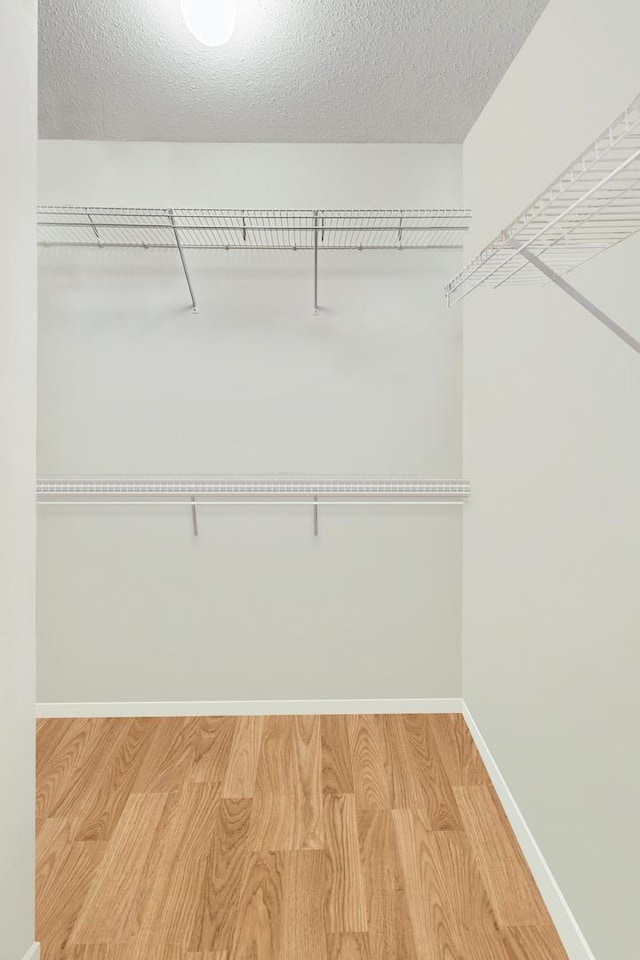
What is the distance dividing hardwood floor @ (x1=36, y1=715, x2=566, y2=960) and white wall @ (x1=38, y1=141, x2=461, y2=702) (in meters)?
0.30

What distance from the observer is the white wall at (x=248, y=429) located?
2727mm

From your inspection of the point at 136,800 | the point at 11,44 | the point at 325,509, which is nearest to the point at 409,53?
the point at 11,44

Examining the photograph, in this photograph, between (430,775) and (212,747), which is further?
(212,747)

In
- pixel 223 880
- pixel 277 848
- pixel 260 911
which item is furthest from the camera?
pixel 277 848

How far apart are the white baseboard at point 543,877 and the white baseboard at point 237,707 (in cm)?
51

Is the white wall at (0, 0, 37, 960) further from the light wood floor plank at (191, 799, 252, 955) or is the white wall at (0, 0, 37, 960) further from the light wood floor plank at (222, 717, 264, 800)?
the light wood floor plank at (222, 717, 264, 800)

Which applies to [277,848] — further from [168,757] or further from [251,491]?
[251,491]

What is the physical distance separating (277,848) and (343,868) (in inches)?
8.5

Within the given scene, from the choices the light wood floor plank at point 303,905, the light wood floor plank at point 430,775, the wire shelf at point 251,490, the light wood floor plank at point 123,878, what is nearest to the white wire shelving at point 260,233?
the wire shelf at point 251,490

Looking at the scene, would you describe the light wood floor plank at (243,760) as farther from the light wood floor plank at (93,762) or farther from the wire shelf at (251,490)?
the wire shelf at (251,490)

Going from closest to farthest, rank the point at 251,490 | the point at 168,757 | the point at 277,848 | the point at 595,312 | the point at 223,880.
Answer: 1. the point at 595,312
2. the point at 223,880
3. the point at 277,848
4. the point at 168,757
5. the point at 251,490

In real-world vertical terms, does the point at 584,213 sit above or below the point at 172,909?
above

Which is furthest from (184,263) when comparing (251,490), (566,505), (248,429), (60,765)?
(60,765)

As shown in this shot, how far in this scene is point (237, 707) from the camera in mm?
2771
